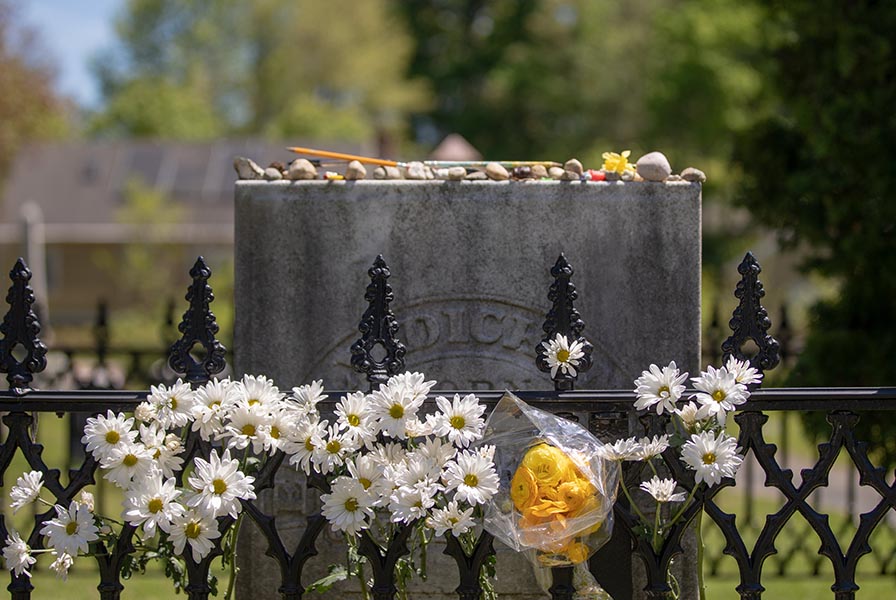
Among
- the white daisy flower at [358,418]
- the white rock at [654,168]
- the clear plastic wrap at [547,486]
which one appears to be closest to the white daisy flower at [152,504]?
the white daisy flower at [358,418]

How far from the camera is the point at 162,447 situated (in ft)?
9.07

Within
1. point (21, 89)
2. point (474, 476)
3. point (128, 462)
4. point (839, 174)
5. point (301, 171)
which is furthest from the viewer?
point (21, 89)

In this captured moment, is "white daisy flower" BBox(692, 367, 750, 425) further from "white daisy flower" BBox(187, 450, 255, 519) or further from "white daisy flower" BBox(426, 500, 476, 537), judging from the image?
"white daisy flower" BBox(187, 450, 255, 519)

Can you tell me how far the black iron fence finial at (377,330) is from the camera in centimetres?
282

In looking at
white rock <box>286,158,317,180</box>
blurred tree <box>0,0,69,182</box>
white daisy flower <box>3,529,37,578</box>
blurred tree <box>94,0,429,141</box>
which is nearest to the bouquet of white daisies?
white daisy flower <box>3,529,37,578</box>

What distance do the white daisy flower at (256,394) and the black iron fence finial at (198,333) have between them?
192mm

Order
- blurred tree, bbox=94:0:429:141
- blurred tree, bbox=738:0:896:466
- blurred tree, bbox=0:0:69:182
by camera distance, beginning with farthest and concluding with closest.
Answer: blurred tree, bbox=94:0:429:141
blurred tree, bbox=0:0:69:182
blurred tree, bbox=738:0:896:466

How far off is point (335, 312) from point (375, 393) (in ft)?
2.93

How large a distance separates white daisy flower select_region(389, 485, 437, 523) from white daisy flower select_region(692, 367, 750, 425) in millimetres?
720

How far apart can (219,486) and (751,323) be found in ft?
4.82

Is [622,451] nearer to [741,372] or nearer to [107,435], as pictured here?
[741,372]

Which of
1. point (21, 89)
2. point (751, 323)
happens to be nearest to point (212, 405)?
point (751, 323)

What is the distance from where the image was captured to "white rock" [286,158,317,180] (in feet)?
12.0

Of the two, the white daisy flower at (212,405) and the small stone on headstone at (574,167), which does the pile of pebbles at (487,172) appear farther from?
the white daisy flower at (212,405)
